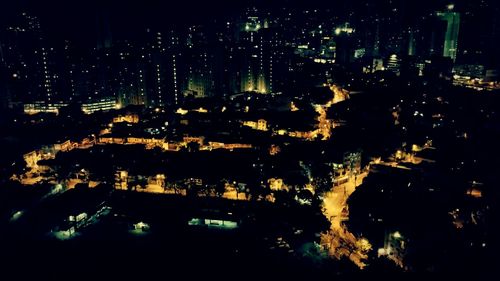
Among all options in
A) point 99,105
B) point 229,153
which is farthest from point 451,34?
point 99,105

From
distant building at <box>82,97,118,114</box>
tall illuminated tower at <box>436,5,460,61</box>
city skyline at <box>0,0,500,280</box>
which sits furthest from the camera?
tall illuminated tower at <box>436,5,460,61</box>

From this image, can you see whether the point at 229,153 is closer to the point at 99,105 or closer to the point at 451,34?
the point at 99,105

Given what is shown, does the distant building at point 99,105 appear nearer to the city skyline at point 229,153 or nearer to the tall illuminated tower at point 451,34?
the city skyline at point 229,153

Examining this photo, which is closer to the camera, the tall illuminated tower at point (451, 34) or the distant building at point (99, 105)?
the distant building at point (99, 105)

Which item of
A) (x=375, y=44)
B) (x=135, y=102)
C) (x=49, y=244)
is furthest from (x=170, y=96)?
(x=375, y=44)

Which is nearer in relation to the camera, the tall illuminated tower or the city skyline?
the city skyline

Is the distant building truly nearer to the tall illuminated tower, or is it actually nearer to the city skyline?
the city skyline

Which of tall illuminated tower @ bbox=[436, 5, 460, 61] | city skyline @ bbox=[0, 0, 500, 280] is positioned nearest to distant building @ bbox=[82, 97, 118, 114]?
city skyline @ bbox=[0, 0, 500, 280]

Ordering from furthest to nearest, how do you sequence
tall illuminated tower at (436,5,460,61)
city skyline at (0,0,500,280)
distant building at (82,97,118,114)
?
tall illuminated tower at (436,5,460,61), distant building at (82,97,118,114), city skyline at (0,0,500,280)

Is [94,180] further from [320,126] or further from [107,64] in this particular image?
[107,64]

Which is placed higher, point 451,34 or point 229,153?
point 451,34

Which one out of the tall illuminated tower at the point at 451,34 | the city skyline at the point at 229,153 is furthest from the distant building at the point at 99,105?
the tall illuminated tower at the point at 451,34
